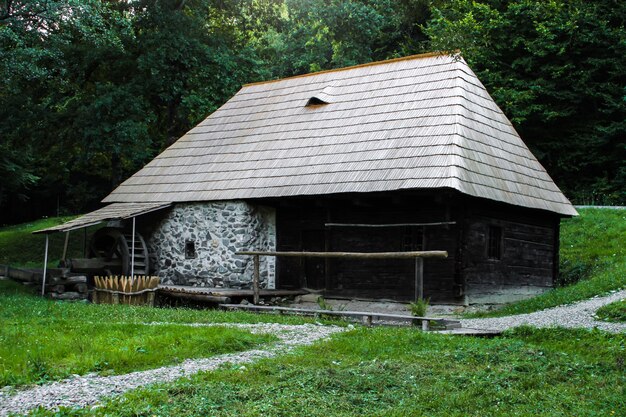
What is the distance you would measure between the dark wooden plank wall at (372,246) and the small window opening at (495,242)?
1741mm

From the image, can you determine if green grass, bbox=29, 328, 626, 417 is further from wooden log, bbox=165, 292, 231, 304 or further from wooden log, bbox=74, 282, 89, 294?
wooden log, bbox=74, 282, 89, 294

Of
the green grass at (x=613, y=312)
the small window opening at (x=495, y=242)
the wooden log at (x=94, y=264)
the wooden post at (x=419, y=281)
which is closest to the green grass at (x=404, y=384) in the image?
the green grass at (x=613, y=312)

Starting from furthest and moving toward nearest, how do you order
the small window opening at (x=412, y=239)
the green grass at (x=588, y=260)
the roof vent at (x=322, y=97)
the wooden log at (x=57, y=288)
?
the roof vent at (x=322, y=97) < the wooden log at (x=57, y=288) < the small window opening at (x=412, y=239) < the green grass at (x=588, y=260)

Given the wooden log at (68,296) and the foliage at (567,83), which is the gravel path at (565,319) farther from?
the foliage at (567,83)

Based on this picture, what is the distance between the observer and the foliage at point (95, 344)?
848 centimetres

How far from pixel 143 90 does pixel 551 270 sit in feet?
46.0

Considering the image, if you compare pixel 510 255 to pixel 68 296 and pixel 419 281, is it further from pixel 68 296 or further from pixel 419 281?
pixel 68 296

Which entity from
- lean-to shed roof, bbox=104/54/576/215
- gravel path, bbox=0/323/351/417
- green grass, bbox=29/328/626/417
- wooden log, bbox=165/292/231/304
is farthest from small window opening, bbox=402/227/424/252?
gravel path, bbox=0/323/351/417

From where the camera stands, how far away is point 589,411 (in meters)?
7.19

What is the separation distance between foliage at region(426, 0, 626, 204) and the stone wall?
1095 cm

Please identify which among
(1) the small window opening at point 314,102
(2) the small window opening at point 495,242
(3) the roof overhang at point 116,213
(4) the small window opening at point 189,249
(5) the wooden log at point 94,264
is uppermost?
(1) the small window opening at point 314,102

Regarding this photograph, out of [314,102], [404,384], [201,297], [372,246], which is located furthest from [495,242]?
[404,384]

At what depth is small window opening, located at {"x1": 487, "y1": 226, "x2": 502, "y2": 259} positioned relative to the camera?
18000 mm

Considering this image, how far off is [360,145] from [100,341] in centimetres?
989
